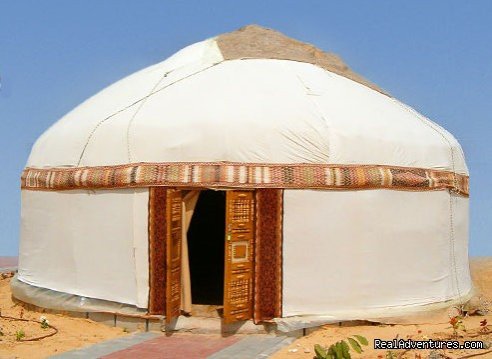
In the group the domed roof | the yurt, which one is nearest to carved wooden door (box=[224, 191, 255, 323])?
the yurt

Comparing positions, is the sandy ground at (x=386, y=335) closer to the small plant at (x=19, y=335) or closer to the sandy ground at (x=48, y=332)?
the sandy ground at (x=48, y=332)

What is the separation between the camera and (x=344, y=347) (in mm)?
5051

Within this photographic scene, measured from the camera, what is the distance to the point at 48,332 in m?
6.92

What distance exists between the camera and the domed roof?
6789 mm

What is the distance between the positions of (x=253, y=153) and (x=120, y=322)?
2384 mm

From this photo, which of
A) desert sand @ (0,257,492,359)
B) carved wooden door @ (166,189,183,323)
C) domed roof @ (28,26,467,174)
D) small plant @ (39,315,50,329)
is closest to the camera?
desert sand @ (0,257,492,359)

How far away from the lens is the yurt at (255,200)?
6625 mm

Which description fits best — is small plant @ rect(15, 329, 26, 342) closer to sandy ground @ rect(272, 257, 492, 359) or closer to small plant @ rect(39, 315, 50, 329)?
small plant @ rect(39, 315, 50, 329)

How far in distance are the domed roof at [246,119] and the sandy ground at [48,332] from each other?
1.84 meters

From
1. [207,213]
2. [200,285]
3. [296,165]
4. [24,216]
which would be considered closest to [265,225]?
[296,165]

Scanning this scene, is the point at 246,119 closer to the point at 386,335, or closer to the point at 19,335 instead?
the point at 386,335

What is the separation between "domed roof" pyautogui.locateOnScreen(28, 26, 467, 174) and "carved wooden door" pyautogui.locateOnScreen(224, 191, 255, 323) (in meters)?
0.49

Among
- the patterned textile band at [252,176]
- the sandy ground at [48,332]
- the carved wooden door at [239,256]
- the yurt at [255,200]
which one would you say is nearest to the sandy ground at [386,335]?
the yurt at [255,200]

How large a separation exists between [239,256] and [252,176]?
84cm
